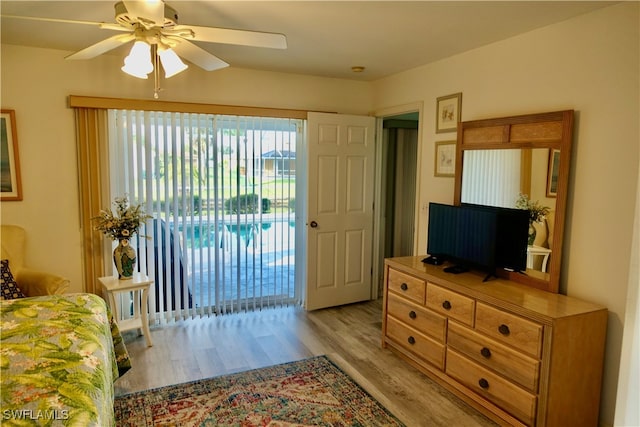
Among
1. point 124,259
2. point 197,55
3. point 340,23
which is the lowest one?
point 124,259

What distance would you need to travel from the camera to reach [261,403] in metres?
2.66

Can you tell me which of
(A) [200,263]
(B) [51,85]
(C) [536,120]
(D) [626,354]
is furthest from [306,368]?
(B) [51,85]

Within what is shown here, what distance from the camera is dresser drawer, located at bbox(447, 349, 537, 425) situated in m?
2.29

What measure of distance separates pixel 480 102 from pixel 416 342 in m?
1.86

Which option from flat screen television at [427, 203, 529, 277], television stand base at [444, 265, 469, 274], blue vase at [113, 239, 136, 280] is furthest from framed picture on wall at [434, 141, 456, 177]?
blue vase at [113, 239, 136, 280]

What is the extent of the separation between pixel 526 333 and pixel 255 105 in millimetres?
3013

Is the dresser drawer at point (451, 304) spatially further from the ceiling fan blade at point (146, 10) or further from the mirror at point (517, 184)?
the ceiling fan blade at point (146, 10)

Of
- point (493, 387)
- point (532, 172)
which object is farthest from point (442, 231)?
point (493, 387)

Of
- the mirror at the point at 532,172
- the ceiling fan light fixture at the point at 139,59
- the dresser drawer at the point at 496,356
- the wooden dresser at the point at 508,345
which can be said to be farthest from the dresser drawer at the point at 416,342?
the ceiling fan light fixture at the point at 139,59

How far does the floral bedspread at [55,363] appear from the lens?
143 centimetres

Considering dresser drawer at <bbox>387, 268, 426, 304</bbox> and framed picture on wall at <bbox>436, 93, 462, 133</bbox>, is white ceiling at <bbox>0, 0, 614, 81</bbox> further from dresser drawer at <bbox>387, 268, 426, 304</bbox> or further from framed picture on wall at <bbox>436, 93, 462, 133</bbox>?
dresser drawer at <bbox>387, 268, 426, 304</bbox>

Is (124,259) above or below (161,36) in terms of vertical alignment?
below

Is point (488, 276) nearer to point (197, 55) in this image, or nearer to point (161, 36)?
point (197, 55)

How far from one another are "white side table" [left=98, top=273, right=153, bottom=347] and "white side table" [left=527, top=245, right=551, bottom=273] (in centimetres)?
284
